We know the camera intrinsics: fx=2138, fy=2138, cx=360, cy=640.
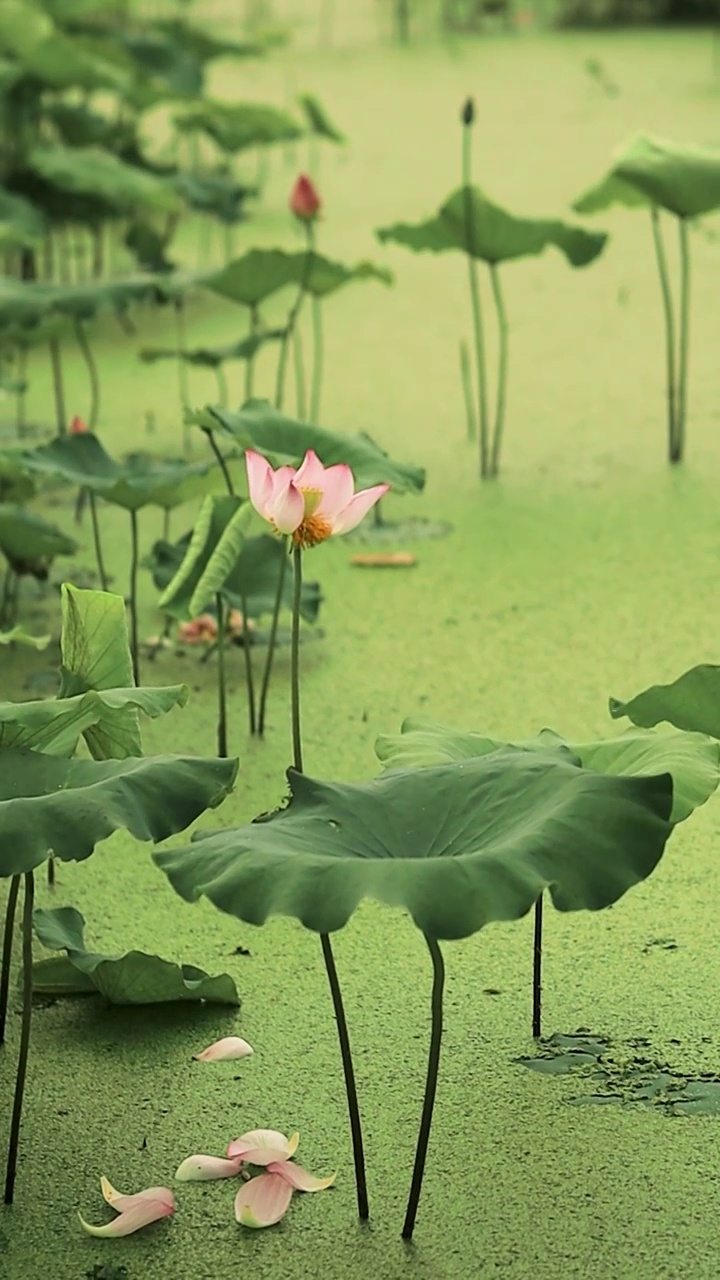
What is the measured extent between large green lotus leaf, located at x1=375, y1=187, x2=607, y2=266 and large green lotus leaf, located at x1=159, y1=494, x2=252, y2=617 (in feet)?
2.89

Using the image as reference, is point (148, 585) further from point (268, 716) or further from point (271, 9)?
point (271, 9)

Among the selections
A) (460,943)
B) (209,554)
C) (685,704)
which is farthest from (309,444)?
(685,704)

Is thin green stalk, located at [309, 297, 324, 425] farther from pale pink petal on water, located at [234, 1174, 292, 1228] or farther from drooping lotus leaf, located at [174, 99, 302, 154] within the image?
pale pink petal on water, located at [234, 1174, 292, 1228]

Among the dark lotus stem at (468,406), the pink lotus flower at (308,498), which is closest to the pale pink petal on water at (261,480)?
the pink lotus flower at (308,498)

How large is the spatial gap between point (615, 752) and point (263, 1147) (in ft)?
1.07

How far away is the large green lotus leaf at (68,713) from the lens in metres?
1.28

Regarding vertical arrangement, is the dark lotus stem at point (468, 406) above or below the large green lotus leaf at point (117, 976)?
above

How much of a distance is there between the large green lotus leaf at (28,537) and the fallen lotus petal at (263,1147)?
102 cm

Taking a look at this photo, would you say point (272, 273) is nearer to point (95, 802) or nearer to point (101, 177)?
point (101, 177)

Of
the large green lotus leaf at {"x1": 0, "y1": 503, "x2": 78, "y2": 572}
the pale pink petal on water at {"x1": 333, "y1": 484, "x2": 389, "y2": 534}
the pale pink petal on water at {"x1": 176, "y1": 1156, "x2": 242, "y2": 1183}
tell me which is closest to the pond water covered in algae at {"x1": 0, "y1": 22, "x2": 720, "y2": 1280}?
the pale pink petal on water at {"x1": 176, "y1": 1156, "x2": 242, "y2": 1183}

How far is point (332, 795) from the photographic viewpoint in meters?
1.21

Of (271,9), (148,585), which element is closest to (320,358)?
(148,585)

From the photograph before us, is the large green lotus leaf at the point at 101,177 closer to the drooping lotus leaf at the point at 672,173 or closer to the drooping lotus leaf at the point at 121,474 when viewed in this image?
the drooping lotus leaf at the point at 672,173

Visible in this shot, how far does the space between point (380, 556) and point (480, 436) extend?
1.73 ft
